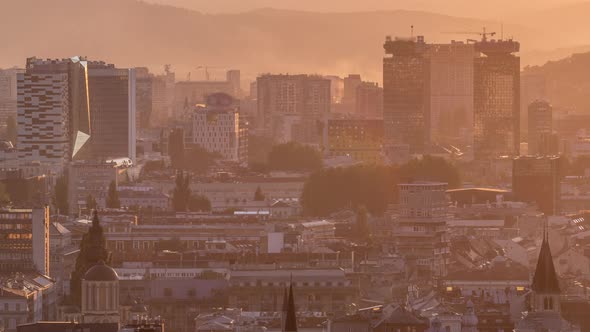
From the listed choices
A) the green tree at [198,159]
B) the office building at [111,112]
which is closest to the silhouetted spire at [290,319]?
the green tree at [198,159]

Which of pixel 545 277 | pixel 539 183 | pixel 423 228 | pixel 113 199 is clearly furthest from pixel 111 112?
pixel 545 277

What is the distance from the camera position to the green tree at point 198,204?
5606 inches

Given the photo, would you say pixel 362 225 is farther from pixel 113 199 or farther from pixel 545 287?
pixel 545 287

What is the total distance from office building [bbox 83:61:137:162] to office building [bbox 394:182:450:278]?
6499 centimetres

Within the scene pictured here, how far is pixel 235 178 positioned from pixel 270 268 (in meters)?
70.7

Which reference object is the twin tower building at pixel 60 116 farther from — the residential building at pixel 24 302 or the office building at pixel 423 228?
the residential building at pixel 24 302

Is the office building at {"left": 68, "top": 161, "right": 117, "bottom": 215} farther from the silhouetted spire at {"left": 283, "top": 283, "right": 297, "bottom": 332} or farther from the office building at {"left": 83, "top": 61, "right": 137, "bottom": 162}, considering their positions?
the silhouetted spire at {"left": 283, "top": 283, "right": 297, "bottom": 332}

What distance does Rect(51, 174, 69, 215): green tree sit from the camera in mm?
136125

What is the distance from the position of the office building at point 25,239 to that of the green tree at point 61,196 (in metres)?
30.8

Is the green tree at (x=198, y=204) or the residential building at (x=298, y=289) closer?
the residential building at (x=298, y=289)

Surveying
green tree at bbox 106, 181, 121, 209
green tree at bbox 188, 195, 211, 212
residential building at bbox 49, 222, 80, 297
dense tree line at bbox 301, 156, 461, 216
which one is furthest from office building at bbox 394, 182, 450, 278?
green tree at bbox 188, 195, 211, 212

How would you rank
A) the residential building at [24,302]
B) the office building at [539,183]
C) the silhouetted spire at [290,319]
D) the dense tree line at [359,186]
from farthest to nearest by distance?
the office building at [539,183] < the dense tree line at [359,186] < the residential building at [24,302] < the silhouetted spire at [290,319]

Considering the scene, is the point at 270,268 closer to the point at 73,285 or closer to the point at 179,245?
the point at 73,285

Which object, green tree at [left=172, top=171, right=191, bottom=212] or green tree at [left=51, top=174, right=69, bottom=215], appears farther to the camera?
green tree at [left=172, top=171, right=191, bottom=212]
